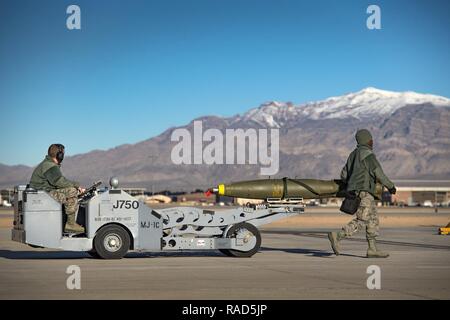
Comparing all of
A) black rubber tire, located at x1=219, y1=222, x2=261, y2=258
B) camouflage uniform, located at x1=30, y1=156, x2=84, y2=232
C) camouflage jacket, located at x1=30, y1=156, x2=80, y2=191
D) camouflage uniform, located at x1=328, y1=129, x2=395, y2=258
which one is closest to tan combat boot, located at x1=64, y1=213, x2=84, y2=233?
camouflage uniform, located at x1=30, y1=156, x2=84, y2=232

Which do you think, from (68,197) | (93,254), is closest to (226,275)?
(68,197)

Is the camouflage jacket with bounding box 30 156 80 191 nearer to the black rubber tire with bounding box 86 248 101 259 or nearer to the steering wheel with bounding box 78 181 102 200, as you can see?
the steering wheel with bounding box 78 181 102 200

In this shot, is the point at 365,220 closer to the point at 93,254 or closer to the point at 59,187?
the point at 93,254

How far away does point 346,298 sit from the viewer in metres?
11.6

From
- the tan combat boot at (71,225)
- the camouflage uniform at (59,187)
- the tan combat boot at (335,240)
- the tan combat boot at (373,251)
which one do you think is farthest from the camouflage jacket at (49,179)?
the tan combat boot at (373,251)

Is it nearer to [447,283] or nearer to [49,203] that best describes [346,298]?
[447,283]

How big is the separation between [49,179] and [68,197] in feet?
1.91

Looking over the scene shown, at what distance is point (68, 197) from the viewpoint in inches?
699

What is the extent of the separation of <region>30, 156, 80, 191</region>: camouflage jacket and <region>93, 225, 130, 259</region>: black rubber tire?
1186mm

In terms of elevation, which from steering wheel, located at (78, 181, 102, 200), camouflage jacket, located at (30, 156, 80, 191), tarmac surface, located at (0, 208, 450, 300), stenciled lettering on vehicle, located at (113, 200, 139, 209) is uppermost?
camouflage jacket, located at (30, 156, 80, 191)

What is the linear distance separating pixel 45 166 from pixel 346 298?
8.74 meters

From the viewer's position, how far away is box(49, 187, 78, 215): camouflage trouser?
17.7 m

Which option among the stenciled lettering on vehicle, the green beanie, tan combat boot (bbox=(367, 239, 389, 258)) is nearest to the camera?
the stenciled lettering on vehicle
